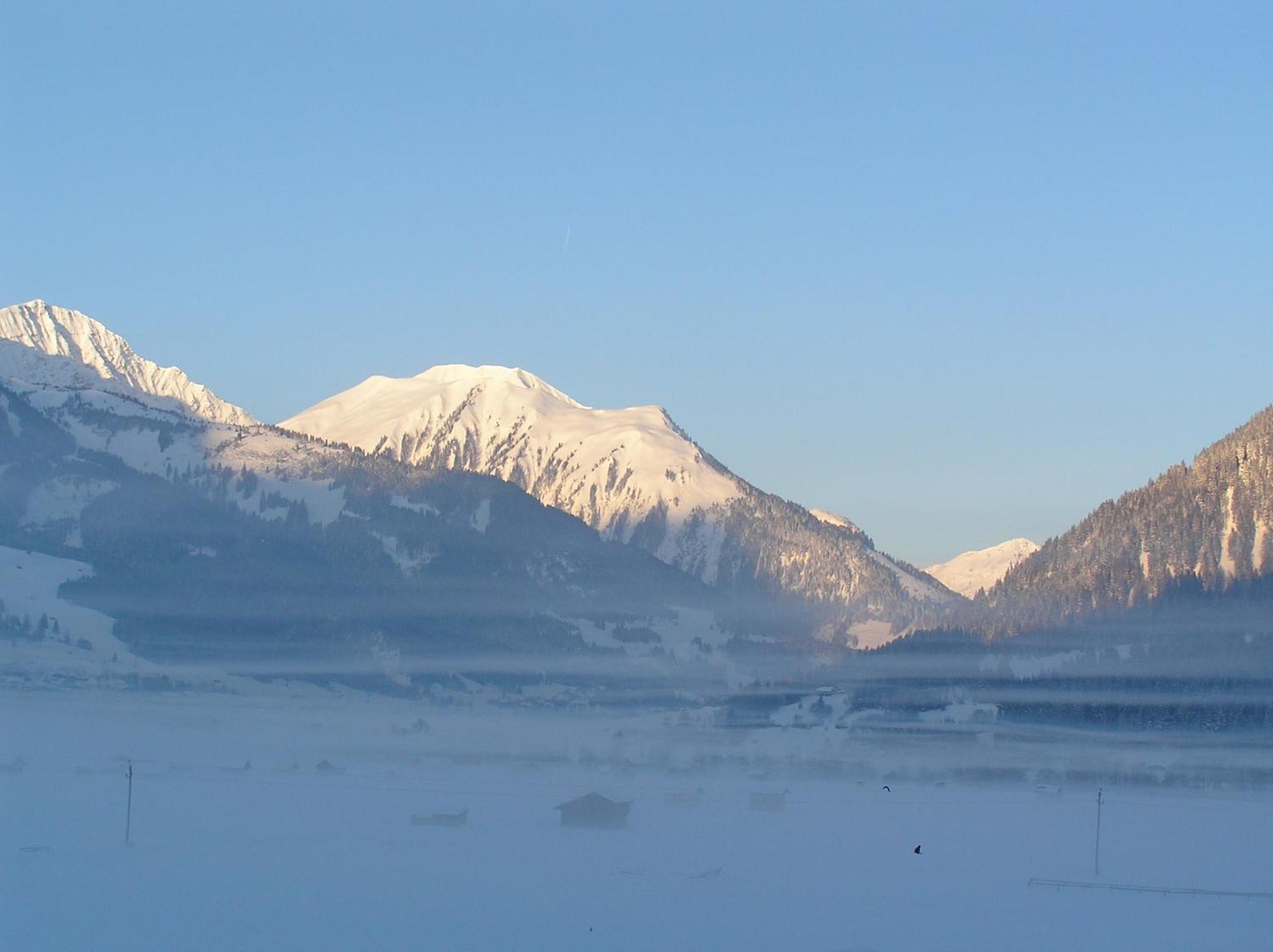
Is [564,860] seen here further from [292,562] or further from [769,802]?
[292,562]

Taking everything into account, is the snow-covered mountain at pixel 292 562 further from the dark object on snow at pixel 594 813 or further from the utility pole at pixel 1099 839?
the utility pole at pixel 1099 839

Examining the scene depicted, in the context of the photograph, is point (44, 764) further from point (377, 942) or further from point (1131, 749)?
point (1131, 749)

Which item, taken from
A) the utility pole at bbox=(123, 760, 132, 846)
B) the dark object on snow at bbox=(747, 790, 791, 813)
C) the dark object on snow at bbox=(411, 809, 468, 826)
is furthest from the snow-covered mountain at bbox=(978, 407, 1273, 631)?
the utility pole at bbox=(123, 760, 132, 846)

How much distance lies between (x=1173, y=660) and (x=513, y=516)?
9999cm

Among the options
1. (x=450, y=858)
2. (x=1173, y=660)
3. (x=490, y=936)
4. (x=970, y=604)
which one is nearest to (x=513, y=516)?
(x=970, y=604)

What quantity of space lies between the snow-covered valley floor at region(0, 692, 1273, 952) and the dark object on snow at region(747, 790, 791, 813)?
646 millimetres

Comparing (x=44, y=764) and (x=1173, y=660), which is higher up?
(x=1173, y=660)

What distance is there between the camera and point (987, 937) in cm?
4428

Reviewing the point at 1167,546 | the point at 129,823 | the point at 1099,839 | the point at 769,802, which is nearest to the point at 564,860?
the point at 129,823

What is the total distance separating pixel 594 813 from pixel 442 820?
17.4ft

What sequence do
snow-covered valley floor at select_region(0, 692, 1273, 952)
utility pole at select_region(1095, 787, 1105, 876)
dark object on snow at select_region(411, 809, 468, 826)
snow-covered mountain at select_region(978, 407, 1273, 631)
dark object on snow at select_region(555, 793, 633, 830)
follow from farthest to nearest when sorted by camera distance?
1. snow-covered mountain at select_region(978, 407, 1273, 631)
2. dark object on snow at select_region(555, 793, 633, 830)
3. dark object on snow at select_region(411, 809, 468, 826)
4. utility pole at select_region(1095, 787, 1105, 876)
5. snow-covered valley floor at select_region(0, 692, 1273, 952)

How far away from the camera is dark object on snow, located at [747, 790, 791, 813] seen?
6950 centimetres

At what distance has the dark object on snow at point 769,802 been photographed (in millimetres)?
69500

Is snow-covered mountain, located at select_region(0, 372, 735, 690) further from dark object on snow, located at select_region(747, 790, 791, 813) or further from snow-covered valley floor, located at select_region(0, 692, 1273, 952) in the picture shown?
dark object on snow, located at select_region(747, 790, 791, 813)
